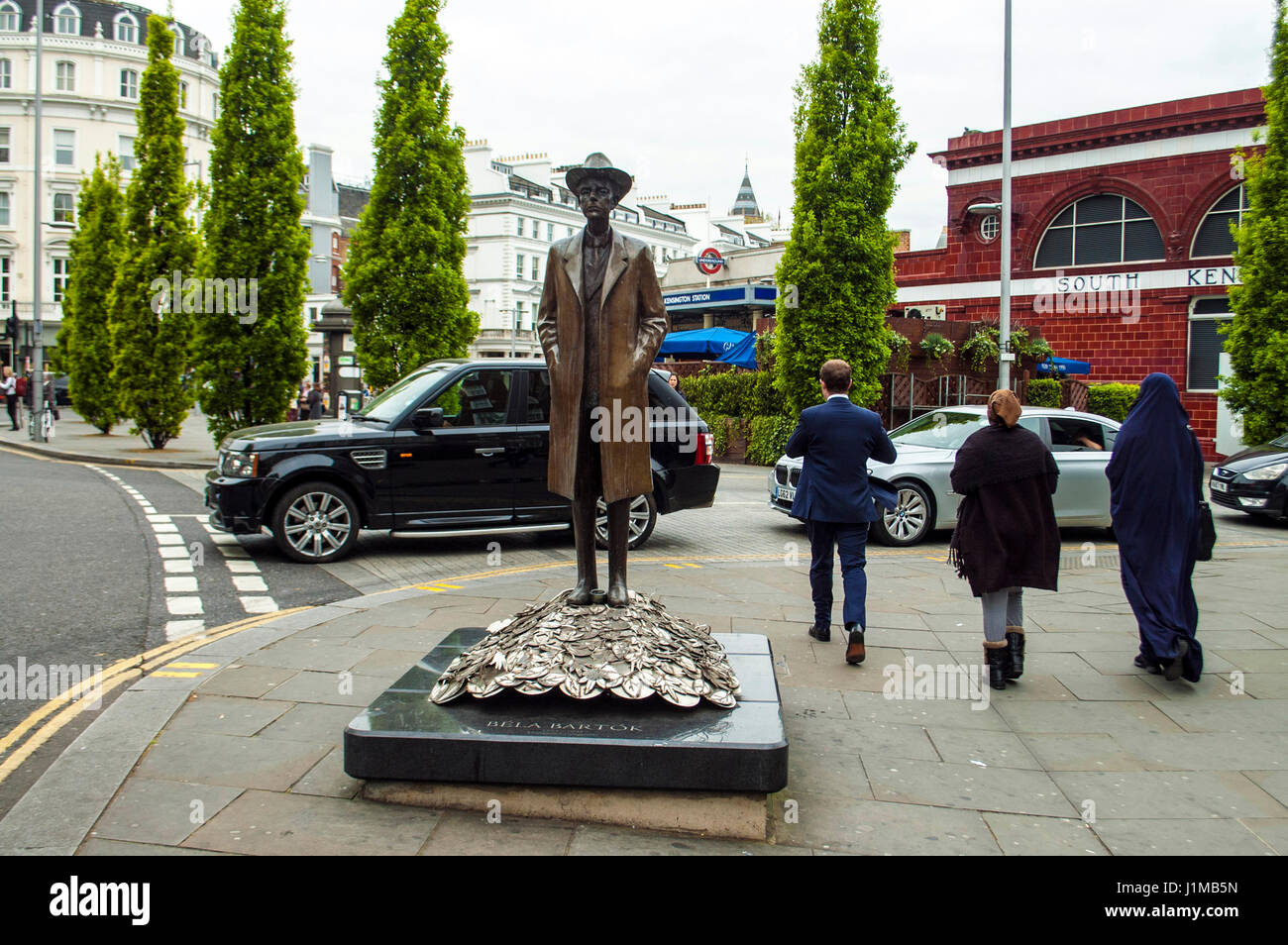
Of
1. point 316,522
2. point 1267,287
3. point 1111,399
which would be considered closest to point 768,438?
point 1111,399

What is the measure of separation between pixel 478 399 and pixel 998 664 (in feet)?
20.0


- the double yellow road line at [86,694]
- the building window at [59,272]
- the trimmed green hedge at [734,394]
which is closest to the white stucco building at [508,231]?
the building window at [59,272]

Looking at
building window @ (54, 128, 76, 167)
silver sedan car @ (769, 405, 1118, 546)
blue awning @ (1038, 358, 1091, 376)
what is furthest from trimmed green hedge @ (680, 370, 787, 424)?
building window @ (54, 128, 76, 167)

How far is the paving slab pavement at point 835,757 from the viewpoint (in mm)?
3740

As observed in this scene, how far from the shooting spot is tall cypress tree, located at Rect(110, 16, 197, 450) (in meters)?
23.4

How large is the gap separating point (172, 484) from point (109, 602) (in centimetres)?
957

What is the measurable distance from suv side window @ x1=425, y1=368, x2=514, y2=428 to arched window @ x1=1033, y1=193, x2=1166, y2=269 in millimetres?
23957

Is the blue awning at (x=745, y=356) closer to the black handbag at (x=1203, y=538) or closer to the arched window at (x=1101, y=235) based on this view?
the arched window at (x=1101, y=235)

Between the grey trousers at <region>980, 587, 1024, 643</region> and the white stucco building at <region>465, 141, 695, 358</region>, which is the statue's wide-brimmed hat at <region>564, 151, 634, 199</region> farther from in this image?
the white stucco building at <region>465, 141, 695, 358</region>

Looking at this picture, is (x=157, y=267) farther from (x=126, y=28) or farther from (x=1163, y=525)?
(x=126, y=28)

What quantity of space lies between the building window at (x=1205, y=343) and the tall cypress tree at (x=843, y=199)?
11645mm

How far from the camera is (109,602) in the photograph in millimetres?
7891

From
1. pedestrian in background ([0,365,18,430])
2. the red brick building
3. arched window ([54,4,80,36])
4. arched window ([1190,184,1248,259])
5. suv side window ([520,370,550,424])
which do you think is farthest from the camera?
arched window ([54,4,80,36])
